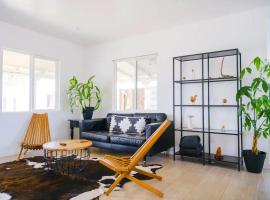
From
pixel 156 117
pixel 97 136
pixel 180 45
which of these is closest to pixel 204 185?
pixel 156 117

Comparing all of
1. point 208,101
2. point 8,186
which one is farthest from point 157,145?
point 8,186

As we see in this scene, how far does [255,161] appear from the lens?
2.98 meters

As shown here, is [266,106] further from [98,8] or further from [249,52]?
[98,8]

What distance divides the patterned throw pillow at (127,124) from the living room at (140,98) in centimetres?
3

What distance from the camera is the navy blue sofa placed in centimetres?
346

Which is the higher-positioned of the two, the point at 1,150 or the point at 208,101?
the point at 208,101

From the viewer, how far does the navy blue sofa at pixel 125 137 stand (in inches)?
136

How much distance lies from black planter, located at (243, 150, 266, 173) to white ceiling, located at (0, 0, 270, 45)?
2365mm

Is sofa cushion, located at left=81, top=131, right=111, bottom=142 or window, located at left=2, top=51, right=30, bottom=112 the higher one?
window, located at left=2, top=51, right=30, bottom=112

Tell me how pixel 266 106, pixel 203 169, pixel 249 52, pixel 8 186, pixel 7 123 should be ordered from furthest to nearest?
1. pixel 7 123
2. pixel 249 52
3. pixel 203 169
4. pixel 266 106
5. pixel 8 186

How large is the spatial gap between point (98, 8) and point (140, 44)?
1.53 meters

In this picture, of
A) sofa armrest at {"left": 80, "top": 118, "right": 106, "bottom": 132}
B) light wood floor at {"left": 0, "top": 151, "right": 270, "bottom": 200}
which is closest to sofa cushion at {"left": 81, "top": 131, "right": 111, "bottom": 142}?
sofa armrest at {"left": 80, "top": 118, "right": 106, "bottom": 132}

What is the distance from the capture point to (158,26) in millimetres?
4148

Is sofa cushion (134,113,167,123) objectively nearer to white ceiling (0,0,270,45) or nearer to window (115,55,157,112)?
window (115,55,157,112)
